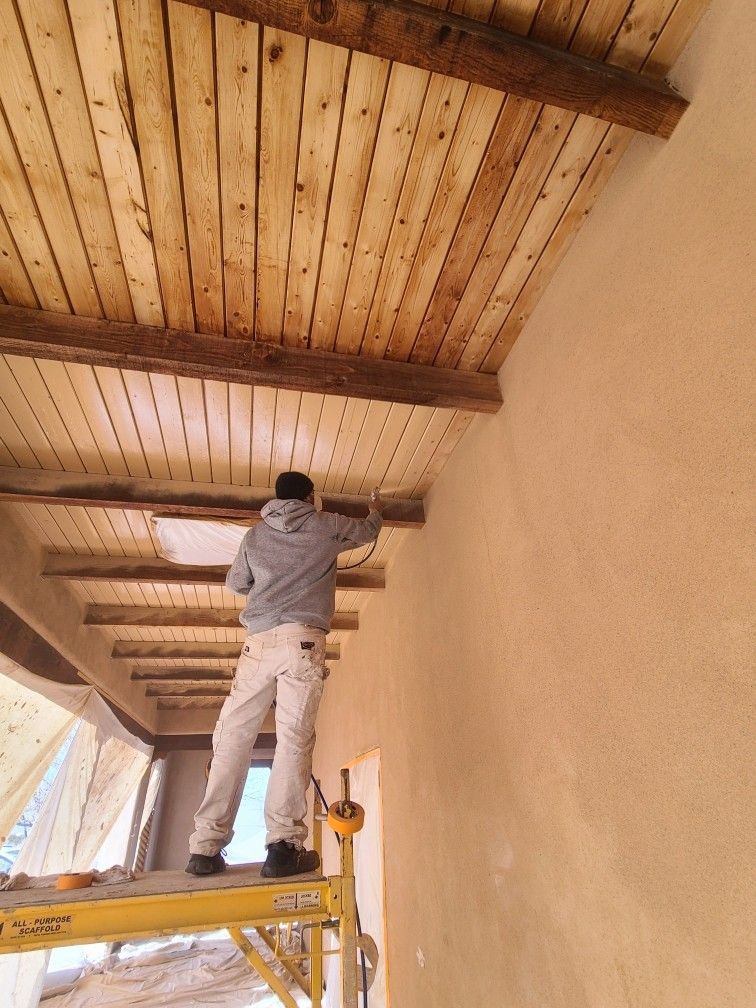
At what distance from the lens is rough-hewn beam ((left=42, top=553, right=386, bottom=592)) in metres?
3.31

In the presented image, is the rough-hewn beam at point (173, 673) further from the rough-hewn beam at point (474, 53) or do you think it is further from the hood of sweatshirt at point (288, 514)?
the rough-hewn beam at point (474, 53)

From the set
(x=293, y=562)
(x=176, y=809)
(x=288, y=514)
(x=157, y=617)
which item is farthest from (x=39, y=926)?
(x=176, y=809)

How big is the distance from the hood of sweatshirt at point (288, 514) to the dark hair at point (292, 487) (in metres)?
0.05

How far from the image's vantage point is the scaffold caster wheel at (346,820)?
1.68 metres

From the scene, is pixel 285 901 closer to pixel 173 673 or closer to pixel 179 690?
pixel 173 673

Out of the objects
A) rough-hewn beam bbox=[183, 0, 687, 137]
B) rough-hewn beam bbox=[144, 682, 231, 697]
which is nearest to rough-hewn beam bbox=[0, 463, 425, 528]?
rough-hewn beam bbox=[183, 0, 687, 137]

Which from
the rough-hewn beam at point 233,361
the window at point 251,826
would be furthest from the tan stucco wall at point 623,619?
the window at point 251,826

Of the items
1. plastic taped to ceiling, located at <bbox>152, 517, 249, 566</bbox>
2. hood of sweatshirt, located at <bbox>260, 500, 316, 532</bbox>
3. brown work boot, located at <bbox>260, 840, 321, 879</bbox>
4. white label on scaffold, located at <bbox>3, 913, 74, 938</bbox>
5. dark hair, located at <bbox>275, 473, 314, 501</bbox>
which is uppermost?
plastic taped to ceiling, located at <bbox>152, 517, 249, 566</bbox>

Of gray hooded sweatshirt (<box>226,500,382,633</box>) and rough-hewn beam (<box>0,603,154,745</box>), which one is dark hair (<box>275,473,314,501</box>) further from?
rough-hewn beam (<box>0,603,154,745</box>)

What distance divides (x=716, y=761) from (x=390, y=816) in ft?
8.32

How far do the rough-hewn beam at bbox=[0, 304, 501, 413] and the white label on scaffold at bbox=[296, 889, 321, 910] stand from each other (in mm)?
1726

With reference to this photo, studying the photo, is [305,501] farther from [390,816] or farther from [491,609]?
[390,816]

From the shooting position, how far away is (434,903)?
224cm

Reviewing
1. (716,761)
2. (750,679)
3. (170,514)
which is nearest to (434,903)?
(716,761)
